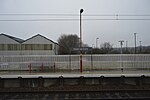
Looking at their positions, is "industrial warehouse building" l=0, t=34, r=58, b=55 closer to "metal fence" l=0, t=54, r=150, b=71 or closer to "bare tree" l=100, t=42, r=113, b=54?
"bare tree" l=100, t=42, r=113, b=54

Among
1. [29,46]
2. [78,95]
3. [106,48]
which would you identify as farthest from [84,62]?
[106,48]

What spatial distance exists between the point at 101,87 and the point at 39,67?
976 cm

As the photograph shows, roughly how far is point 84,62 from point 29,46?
27.3 metres

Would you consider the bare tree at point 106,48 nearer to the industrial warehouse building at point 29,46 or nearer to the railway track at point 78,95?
the industrial warehouse building at point 29,46

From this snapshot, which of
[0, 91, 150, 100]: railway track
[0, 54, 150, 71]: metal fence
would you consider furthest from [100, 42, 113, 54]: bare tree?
[0, 91, 150, 100]: railway track

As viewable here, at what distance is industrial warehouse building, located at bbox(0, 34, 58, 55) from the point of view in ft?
151

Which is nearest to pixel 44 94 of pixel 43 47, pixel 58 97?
pixel 58 97

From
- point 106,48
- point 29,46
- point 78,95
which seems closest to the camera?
point 78,95

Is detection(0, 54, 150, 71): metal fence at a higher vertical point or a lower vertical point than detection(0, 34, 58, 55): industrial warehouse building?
lower

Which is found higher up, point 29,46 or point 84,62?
point 29,46

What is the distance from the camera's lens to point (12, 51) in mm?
45750

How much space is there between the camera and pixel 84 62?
2270 cm

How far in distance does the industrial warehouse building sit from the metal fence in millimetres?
22943

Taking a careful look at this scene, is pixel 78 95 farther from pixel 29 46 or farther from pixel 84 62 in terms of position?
pixel 29 46
